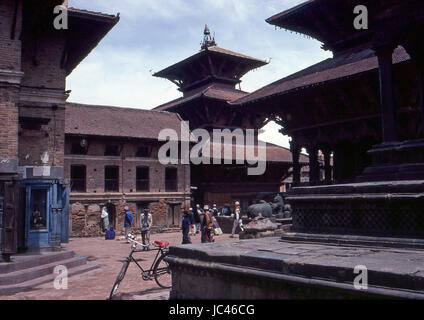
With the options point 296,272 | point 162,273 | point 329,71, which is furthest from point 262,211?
point 296,272

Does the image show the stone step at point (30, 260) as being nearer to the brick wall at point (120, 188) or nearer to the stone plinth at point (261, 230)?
the stone plinth at point (261, 230)

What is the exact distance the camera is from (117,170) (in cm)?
2653

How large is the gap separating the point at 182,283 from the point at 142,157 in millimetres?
22664

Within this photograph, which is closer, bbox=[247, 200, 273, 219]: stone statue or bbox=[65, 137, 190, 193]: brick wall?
bbox=[247, 200, 273, 219]: stone statue

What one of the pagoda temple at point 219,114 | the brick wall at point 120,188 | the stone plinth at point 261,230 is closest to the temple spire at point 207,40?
the pagoda temple at point 219,114

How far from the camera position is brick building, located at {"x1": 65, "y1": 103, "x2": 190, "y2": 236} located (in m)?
→ 24.8

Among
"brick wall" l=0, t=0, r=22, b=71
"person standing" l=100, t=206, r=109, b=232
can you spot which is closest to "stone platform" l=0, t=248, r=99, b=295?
"brick wall" l=0, t=0, r=22, b=71

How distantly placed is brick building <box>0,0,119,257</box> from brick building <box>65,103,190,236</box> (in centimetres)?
1025

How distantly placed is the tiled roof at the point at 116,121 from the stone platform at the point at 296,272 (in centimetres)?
2095

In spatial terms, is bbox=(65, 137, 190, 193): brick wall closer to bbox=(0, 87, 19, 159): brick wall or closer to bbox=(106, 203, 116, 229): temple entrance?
bbox=(106, 203, 116, 229): temple entrance

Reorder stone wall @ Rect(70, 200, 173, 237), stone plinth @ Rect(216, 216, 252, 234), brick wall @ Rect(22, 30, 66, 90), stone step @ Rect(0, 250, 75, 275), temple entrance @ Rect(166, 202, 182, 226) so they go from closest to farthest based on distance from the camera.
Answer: stone step @ Rect(0, 250, 75, 275), brick wall @ Rect(22, 30, 66, 90), stone plinth @ Rect(216, 216, 252, 234), stone wall @ Rect(70, 200, 173, 237), temple entrance @ Rect(166, 202, 182, 226)

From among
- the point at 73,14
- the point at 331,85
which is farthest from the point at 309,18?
the point at 73,14

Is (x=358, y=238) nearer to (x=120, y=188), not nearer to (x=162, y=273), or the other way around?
(x=162, y=273)
